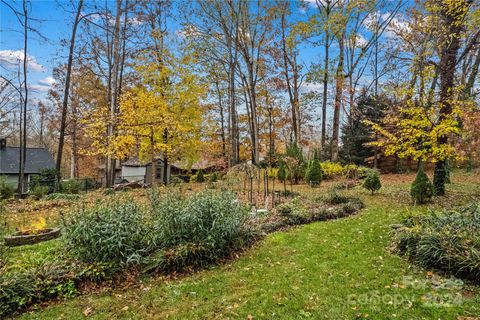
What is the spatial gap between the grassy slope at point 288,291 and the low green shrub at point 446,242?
270mm

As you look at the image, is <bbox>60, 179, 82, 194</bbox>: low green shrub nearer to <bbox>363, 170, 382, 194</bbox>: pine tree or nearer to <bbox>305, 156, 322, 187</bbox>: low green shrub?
<bbox>305, 156, 322, 187</bbox>: low green shrub

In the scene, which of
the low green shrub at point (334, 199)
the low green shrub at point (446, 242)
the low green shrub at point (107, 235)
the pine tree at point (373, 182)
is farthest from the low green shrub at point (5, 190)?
the pine tree at point (373, 182)

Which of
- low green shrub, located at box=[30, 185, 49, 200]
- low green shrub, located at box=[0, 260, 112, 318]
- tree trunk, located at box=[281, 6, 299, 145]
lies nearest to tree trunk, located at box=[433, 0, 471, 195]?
low green shrub, located at box=[0, 260, 112, 318]

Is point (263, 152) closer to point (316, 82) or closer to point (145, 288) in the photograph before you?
point (316, 82)

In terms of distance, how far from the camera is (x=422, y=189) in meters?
7.89

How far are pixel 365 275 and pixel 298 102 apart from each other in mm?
17144

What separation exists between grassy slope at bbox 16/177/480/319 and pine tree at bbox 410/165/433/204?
3495 millimetres

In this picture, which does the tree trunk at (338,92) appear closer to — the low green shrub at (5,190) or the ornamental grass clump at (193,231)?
the ornamental grass clump at (193,231)

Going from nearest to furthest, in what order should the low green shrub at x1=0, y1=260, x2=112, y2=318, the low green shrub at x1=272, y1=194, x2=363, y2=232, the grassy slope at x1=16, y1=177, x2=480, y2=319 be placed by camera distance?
the grassy slope at x1=16, y1=177, x2=480, y2=319 < the low green shrub at x1=0, y1=260, x2=112, y2=318 < the low green shrub at x1=272, y1=194, x2=363, y2=232

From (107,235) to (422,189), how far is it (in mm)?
7986

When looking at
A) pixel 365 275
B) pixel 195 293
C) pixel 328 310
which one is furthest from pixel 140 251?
pixel 365 275

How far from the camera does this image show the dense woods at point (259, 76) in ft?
28.5

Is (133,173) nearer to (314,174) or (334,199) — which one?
(314,174)

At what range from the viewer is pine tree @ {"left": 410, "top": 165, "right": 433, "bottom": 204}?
7.88 m
